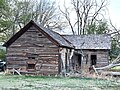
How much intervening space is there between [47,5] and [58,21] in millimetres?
4646

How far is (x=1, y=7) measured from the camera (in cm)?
4959

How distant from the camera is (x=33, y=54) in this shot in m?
33.3

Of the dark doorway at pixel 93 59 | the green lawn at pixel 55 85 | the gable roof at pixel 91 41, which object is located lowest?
the green lawn at pixel 55 85

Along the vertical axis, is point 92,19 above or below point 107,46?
above

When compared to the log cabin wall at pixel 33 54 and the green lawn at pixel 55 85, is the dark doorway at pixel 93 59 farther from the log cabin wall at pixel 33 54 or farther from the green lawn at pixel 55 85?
the green lawn at pixel 55 85

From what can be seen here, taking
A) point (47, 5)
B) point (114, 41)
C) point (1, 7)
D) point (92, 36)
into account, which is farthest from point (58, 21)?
point (92, 36)

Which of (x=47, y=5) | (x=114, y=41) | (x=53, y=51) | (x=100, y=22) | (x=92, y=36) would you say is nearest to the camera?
(x=53, y=51)

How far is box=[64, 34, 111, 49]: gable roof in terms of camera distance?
131 feet

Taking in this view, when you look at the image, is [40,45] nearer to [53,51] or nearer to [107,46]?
[53,51]

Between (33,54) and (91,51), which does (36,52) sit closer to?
(33,54)

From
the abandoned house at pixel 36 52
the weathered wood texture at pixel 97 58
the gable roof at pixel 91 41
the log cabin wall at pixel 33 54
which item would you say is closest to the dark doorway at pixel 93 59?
the weathered wood texture at pixel 97 58

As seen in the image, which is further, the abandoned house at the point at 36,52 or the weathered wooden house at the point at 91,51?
the weathered wooden house at the point at 91,51

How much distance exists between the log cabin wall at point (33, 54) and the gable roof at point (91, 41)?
7.99 m

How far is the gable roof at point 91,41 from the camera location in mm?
39812
